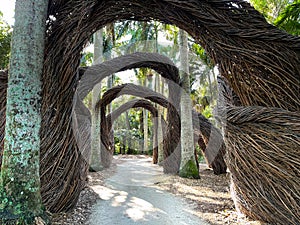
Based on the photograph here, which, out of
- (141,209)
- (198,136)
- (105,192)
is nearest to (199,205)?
(141,209)

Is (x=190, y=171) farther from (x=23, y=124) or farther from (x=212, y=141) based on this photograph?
(x=23, y=124)

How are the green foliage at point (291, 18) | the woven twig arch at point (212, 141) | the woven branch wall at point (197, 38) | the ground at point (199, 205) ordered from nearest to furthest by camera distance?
the woven branch wall at point (197, 38), the ground at point (199, 205), the green foliage at point (291, 18), the woven twig arch at point (212, 141)

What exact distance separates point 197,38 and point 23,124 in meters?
1.79

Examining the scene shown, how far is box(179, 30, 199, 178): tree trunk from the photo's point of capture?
5145 millimetres

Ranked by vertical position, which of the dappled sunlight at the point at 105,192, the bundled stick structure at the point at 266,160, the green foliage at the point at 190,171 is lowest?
the dappled sunlight at the point at 105,192

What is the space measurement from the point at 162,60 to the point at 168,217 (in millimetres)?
4026

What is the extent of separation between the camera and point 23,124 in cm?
168

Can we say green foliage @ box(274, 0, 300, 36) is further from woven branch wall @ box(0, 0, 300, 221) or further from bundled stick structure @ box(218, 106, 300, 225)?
bundled stick structure @ box(218, 106, 300, 225)

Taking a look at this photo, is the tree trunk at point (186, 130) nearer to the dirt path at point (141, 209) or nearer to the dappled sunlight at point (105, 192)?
the dirt path at point (141, 209)

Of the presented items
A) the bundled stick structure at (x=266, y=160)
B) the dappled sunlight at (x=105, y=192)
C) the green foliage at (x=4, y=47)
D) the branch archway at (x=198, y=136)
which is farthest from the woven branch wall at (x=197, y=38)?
the green foliage at (x=4, y=47)

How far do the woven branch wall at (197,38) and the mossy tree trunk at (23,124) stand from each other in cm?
26

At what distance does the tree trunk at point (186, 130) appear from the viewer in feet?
16.9

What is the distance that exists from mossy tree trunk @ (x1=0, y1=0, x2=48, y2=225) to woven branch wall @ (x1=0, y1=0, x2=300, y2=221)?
0.86 ft

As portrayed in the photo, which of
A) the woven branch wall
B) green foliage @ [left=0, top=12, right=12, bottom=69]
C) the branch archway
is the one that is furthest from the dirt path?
green foliage @ [left=0, top=12, right=12, bottom=69]
